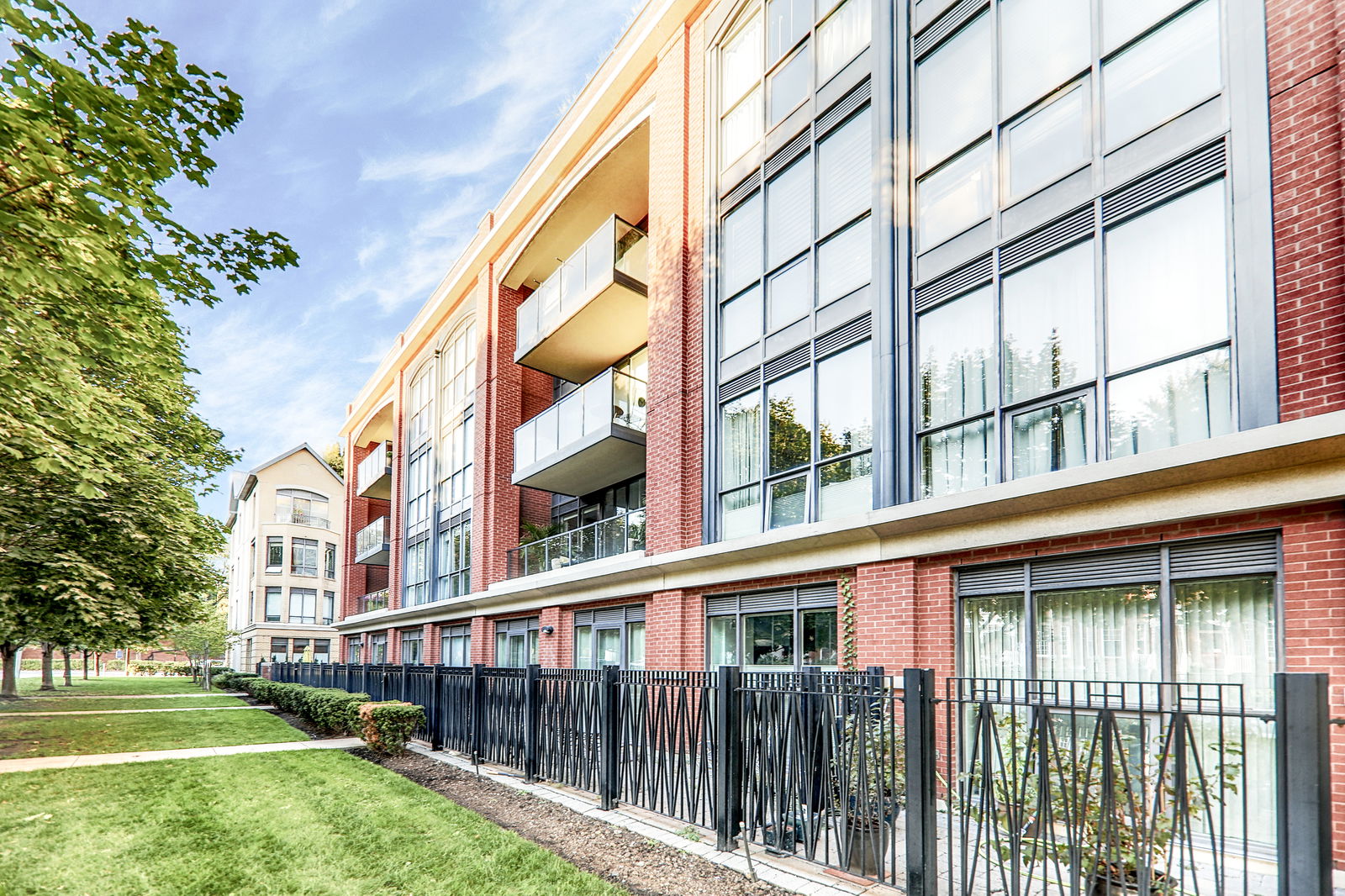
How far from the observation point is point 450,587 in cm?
2334

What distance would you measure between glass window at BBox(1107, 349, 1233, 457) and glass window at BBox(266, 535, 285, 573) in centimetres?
5432

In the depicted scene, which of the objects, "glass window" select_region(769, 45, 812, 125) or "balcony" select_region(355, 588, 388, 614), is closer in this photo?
"glass window" select_region(769, 45, 812, 125)

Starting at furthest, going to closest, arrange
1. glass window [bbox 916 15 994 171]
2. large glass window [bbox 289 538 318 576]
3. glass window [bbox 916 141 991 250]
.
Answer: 1. large glass window [bbox 289 538 318 576]
2. glass window [bbox 916 15 994 171]
3. glass window [bbox 916 141 991 250]

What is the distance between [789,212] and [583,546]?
8.65m

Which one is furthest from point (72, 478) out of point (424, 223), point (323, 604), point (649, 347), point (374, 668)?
point (424, 223)

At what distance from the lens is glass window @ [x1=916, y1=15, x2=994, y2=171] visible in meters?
9.20

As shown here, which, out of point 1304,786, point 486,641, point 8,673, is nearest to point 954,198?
point 1304,786

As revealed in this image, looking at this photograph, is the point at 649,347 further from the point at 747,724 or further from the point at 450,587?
the point at 450,587

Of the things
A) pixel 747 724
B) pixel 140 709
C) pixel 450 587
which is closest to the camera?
pixel 747 724

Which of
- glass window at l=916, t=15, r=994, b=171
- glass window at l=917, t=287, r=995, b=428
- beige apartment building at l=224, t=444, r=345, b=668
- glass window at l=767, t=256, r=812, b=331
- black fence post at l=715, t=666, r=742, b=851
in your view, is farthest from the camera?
beige apartment building at l=224, t=444, r=345, b=668

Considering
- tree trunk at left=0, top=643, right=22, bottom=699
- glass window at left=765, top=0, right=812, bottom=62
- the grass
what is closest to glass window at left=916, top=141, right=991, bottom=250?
glass window at left=765, top=0, right=812, bottom=62

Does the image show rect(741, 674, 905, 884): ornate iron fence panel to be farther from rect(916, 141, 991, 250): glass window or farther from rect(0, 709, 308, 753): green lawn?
rect(0, 709, 308, 753): green lawn

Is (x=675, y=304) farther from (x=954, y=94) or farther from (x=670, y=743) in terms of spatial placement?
(x=670, y=743)

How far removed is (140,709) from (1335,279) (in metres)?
27.1
